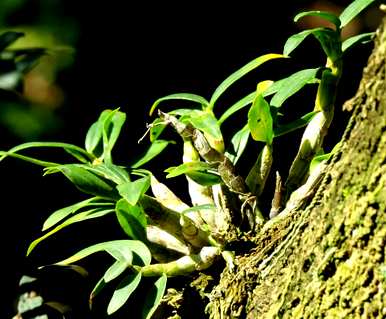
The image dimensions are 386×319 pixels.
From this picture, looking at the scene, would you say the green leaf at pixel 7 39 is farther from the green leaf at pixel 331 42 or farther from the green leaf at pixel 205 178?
the green leaf at pixel 331 42

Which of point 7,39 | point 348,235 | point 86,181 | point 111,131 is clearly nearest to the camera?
point 348,235

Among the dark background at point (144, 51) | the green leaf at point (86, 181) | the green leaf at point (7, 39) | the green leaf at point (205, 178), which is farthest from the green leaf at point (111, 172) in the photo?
the green leaf at point (7, 39)

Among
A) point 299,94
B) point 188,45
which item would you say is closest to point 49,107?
point 188,45

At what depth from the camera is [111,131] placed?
1.33m

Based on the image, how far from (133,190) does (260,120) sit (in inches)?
8.7

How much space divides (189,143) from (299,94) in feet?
1.79

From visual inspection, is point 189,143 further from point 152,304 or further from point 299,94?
point 299,94

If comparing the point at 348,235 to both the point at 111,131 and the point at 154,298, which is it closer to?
the point at 154,298

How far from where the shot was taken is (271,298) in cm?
101

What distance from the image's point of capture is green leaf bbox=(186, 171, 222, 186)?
1140mm

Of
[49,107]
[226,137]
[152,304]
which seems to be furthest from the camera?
[49,107]

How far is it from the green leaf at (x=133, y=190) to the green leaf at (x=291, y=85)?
237 mm

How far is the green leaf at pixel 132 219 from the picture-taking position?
3.74 ft

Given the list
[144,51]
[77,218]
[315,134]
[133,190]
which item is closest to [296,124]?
[315,134]
